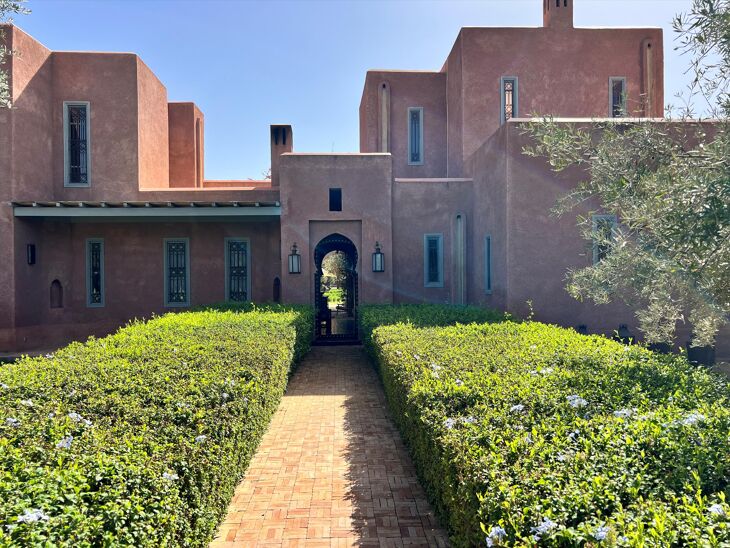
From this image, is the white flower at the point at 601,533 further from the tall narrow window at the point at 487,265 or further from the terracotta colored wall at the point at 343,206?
the terracotta colored wall at the point at 343,206

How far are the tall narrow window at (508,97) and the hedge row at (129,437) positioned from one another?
1236 centimetres

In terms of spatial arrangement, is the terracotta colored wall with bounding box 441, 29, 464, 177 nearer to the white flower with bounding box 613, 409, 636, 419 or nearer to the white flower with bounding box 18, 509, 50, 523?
the white flower with bounding box 613, 409, 636, 419

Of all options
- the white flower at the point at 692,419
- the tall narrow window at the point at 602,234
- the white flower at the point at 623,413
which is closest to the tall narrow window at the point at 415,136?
the tall narrow window at the point at 602,234

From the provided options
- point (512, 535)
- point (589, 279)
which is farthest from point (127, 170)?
point (512, 535)

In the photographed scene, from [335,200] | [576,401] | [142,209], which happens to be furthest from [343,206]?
[576,401]

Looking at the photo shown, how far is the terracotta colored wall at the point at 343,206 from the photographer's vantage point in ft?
47.0

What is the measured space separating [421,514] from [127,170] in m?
14.6

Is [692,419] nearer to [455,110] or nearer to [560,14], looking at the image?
[455,110]

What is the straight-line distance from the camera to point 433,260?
1489 centimetres

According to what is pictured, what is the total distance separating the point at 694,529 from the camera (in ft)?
7.57

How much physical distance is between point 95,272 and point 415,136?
11906 mm

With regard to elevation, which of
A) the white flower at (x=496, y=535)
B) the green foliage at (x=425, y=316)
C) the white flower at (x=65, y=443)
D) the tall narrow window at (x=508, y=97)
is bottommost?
the white flower at (x=496, y=535)

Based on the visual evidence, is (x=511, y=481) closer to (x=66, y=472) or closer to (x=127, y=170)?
(x=66, y=472)

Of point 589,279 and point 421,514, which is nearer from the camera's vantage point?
point 421,514
